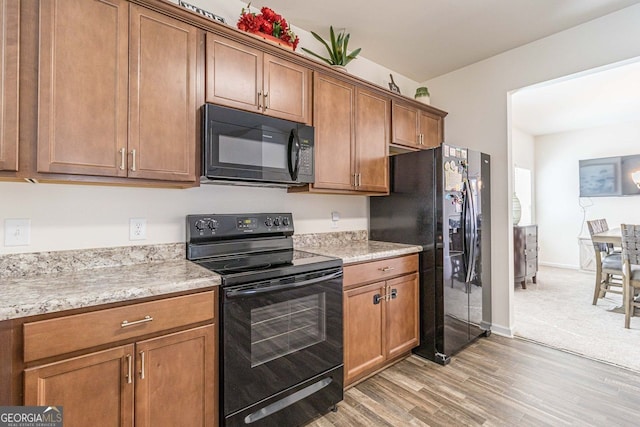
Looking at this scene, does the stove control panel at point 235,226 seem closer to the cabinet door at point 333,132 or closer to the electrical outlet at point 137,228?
the electrical outlet at point 137,228

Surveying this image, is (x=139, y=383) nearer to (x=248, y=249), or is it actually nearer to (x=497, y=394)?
(x=248, y=249)

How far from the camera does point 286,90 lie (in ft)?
6.75

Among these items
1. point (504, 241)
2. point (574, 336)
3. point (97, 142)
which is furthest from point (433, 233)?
point (97, 142)

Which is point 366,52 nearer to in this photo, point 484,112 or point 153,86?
point 484,112

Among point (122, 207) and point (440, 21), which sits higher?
point (440, 21)

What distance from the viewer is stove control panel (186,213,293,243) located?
1917 millimetres

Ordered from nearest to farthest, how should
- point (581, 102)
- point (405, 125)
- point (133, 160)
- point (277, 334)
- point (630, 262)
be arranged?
point (133, 160)
point (277, 334)
point (405, 125)
point (630, 262)
point (581, 102)

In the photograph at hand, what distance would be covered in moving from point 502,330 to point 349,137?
2395 mm

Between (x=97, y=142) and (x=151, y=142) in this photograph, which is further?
(x=151, y=142)

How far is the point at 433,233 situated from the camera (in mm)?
2467

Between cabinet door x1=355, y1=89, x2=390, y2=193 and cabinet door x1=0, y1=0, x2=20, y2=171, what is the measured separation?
200 cm

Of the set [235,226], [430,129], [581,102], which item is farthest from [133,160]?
[581,102]

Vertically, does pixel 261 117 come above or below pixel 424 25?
below

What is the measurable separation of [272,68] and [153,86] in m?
0.75
